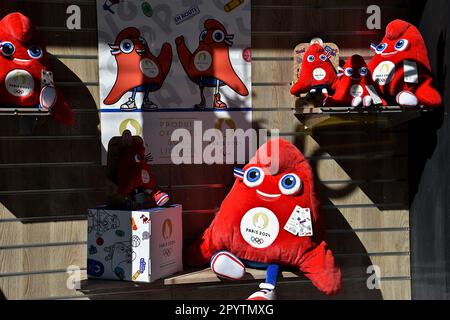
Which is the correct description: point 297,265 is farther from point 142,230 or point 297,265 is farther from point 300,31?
point 300,31

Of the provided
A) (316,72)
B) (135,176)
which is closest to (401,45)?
(316,72)

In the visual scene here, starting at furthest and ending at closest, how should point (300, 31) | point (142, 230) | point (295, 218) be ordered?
point (300, 31)
point (295, 218)
point (142, 230)

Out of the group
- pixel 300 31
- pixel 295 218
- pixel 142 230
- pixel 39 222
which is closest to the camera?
pixel 142 230

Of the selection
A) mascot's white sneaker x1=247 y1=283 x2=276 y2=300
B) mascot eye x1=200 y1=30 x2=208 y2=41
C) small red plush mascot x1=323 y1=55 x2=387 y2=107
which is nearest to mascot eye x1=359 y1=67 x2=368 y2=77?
small red plush mascot x1=323 y1=55 x2=387 y2=107

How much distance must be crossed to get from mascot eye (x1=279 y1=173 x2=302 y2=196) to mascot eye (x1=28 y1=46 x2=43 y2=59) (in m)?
1.15

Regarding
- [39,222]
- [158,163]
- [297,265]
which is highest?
[158,163]

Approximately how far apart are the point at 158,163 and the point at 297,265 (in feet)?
2.64

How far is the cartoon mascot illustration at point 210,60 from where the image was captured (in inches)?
102

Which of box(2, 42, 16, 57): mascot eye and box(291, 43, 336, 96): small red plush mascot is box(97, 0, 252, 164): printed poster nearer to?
box(291, 43, 336, 96): small red plush mascot

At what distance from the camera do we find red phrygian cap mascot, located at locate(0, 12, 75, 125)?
7.10ft

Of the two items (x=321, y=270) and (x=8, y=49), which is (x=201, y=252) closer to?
(x=321, y=270)

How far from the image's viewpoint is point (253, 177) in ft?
7.75

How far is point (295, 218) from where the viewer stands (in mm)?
2309
